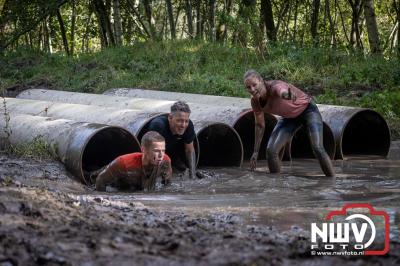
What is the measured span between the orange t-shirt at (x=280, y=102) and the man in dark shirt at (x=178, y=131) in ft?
3.20

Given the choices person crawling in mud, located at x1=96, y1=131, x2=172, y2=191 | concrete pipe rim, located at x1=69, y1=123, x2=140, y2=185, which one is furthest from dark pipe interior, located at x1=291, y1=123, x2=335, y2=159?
person crawling in mud, located at x1=96, y1=131, x2=172, y2=191

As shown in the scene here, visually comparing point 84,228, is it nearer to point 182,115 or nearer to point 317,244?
point 317,244

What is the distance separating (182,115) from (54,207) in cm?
372

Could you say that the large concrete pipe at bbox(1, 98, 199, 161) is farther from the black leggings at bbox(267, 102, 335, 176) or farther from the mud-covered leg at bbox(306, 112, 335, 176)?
the mud-covered leg at bbox(306, 112, 335, 176)

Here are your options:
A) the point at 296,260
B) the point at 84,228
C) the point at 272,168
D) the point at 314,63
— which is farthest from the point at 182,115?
the point at 314,63

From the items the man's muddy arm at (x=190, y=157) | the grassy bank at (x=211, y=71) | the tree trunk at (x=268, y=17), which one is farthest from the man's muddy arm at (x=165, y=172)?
the tree trunk at (x=268, y=17)

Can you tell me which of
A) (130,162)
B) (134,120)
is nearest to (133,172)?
(130,162)

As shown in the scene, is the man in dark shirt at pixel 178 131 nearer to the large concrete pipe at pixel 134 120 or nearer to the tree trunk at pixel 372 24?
the large concrete pipe at pixel 134 120

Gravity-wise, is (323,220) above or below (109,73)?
below

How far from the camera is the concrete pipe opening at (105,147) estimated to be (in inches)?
365

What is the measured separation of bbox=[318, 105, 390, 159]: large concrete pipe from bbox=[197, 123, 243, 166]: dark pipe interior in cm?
165

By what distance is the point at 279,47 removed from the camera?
17.2 m

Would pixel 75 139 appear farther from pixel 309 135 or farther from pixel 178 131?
pixel 309 135

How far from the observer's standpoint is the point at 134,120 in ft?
32.9
